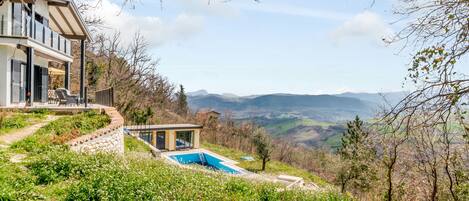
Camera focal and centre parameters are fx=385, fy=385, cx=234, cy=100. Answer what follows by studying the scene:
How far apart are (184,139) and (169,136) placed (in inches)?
69.6

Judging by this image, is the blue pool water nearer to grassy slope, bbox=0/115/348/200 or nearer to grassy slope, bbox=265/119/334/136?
grassy slope, bbox=0/115/348/200

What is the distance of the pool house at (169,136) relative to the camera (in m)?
28.1

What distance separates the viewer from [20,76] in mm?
17203

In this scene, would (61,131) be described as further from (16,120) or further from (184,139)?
(184,139)

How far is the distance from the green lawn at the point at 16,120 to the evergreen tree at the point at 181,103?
3254 cm

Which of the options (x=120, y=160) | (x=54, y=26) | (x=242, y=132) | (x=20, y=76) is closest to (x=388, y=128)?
(x=120, y=160)

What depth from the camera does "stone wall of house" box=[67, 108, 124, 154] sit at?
11.0m

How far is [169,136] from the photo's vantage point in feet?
96.3

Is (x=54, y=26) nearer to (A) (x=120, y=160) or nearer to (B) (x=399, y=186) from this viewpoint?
(A) (x=120, y=160)

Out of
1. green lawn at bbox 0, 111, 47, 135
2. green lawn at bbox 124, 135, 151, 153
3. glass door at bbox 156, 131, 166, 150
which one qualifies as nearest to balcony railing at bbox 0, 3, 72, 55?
green lawn at bbox 0, 111, 47, 135

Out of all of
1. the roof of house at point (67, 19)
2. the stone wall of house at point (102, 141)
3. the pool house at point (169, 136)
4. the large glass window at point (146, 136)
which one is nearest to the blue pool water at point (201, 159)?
the pool house at point (169, 136)

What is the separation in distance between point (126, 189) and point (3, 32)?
38.5ft

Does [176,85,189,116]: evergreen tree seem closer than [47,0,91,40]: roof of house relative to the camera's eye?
No

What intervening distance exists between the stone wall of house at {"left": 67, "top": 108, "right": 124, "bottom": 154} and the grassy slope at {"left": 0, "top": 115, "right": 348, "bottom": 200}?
766mm
